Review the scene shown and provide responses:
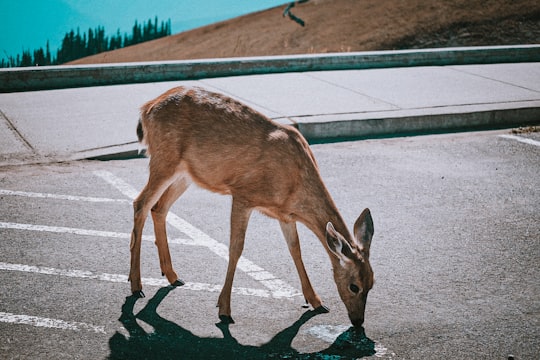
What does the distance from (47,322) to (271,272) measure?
1907 millimetres

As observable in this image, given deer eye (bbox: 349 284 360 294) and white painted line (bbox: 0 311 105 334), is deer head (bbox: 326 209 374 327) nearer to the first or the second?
deer eye (bbox: 349 284 360 294)

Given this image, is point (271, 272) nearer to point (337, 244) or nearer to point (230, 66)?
point (337, 244)

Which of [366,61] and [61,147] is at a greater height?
[366,61]

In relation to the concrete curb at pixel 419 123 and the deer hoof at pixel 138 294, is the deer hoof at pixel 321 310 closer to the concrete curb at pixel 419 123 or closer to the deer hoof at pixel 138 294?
the deer hoof at pixel 138 294

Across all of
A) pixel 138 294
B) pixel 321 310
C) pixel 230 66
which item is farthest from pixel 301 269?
pixel 230 66

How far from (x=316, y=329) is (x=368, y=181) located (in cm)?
343

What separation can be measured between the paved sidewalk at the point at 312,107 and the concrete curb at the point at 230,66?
322 millimetres

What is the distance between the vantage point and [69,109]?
1053 centimetres

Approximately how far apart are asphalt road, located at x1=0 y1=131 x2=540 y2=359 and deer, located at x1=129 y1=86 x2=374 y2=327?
0.32m

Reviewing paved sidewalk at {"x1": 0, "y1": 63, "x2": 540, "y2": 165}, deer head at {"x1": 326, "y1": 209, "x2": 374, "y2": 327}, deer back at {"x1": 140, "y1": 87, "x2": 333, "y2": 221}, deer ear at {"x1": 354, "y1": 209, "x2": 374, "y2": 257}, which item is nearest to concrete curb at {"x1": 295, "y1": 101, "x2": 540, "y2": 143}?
paved sidewalk at {"x1": 0, "y1": 63, "x2": 540, "y2": 165}

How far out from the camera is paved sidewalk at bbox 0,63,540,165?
367 inches

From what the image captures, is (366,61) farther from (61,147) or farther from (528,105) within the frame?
(61,147)

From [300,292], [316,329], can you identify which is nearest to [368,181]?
[300,292]

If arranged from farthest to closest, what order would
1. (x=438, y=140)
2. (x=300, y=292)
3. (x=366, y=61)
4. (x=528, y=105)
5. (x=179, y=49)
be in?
1. (x=179, y=49)
2. (x=366, y=61)
3. (x=528, y=105)
4. (x=438, y=140)
5. (x=300, y=292)
